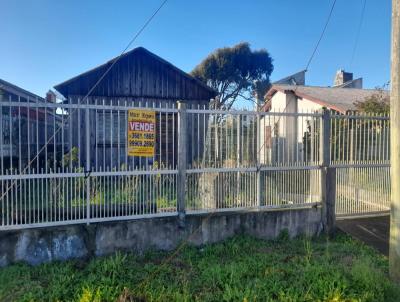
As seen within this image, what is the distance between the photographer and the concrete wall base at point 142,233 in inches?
172

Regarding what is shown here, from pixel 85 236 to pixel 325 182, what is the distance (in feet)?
14.6

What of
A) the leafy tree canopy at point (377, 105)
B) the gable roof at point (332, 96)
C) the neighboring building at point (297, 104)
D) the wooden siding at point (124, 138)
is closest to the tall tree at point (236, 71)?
the neighboring building at point (297, 104)

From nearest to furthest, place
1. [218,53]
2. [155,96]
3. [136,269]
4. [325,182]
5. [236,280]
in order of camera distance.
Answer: [236,280] < [136,269] < [325,182] < [155,96] < [218,53]

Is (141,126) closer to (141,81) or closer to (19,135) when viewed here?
(19,135)

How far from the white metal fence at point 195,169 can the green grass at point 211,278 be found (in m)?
0.70

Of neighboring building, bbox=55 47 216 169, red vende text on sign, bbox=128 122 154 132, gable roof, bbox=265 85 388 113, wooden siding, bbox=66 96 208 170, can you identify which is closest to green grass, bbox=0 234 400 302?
wooden siding, bbox=66 96 208 170

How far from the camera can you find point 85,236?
4.66 m

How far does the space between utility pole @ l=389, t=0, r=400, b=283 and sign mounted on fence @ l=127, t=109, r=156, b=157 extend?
346 cm

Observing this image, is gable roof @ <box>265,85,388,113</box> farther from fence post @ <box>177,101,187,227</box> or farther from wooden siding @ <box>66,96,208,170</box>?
fence post @ <box>177,101,187,227</box>

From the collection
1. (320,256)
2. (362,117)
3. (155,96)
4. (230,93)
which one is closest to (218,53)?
(230,93)

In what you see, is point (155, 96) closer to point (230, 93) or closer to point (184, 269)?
point (184, 269)

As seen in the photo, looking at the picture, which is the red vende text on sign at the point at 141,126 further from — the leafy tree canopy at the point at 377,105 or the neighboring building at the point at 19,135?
the leafy tree canopy at the point at 377,105

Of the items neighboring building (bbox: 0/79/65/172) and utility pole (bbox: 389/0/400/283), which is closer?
utility pole (bbox: 389/0/400/283)

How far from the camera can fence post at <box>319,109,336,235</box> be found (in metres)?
6.05
